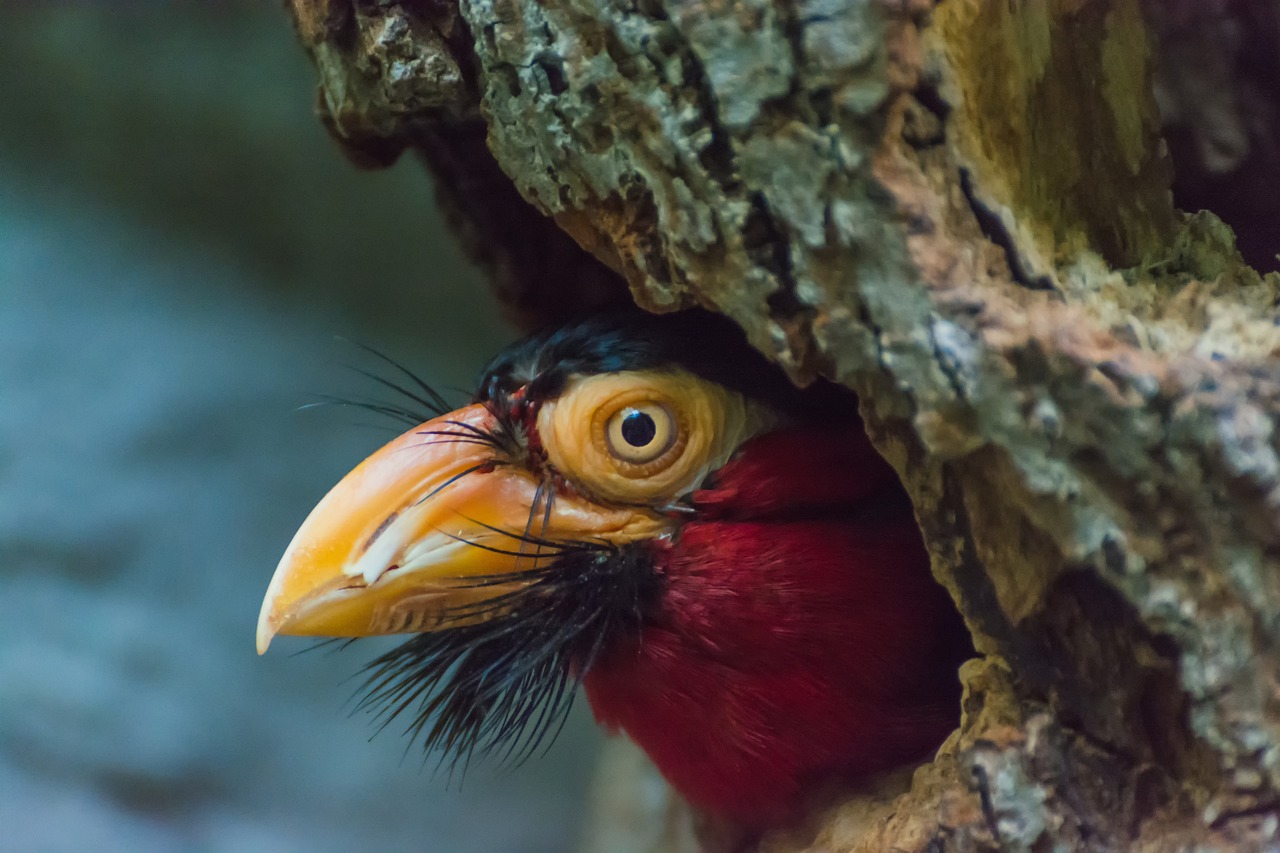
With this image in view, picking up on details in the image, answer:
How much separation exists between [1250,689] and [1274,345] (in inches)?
11.0

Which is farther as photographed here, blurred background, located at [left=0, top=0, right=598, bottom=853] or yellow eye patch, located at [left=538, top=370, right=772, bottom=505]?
blurred background, located at [left=0, top=0, right=598, bottom=853]

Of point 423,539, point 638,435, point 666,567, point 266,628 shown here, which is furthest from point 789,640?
point 266,628

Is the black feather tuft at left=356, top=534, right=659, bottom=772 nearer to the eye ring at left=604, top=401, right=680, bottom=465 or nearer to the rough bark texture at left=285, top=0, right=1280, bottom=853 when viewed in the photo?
the eye ring at left=604, top=401, right=680, bottom=465

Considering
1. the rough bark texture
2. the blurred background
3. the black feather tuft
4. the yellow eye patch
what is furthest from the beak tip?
the blurred background

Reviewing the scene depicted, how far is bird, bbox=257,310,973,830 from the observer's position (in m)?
1.16

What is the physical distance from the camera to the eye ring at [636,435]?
1.18m

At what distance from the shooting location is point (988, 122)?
80 cm

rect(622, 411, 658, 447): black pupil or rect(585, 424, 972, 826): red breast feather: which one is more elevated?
rect(622, 411, 658, 447): black pupil

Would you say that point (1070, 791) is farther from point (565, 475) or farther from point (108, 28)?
Answer: point (108, 28)

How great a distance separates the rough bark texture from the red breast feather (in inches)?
9.0

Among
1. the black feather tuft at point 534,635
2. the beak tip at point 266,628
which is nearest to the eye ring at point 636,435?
the black feather tuft at point 534,635

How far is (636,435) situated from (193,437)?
187 centimetres

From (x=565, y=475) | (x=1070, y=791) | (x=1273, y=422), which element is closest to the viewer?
(x=1273, y=422)

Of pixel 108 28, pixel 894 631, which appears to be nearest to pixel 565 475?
pixel 894 631
